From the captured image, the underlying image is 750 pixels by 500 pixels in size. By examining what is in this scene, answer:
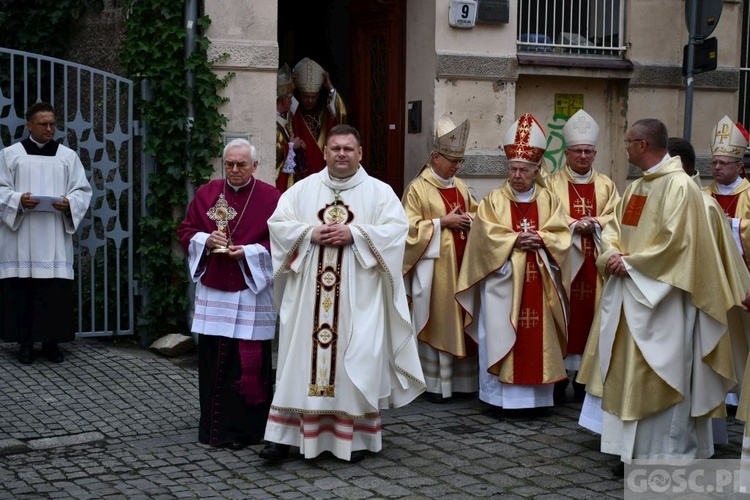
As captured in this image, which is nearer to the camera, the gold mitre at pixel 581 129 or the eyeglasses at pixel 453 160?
the eyeglasses at pixel 453 160

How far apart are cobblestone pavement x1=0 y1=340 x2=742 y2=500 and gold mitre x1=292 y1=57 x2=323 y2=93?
3325mm

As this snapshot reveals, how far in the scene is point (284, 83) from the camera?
10.8m

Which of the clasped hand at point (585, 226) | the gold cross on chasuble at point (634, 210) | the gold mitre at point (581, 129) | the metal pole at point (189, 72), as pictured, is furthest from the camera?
the metal pole at point (189, 72)

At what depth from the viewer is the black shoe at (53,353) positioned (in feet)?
29.9

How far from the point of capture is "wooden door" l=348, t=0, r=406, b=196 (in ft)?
36.7

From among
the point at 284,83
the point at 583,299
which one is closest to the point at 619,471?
the point at 583,299

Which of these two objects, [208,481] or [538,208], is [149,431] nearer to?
[208,481]

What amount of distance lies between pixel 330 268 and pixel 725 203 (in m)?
3.83

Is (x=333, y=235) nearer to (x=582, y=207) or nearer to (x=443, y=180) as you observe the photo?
(x=443, y=180)

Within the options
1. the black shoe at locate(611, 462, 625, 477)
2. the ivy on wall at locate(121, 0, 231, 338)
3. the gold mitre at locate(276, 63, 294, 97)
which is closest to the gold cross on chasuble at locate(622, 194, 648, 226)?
the black shoe at locate(611, 462, 625, 477)

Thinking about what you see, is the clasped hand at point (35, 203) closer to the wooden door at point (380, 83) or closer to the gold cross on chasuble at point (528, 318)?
the wooden door at point (380, 83)

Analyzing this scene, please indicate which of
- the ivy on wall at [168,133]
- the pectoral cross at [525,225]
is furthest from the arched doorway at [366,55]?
the pectoral cross at [525,225]

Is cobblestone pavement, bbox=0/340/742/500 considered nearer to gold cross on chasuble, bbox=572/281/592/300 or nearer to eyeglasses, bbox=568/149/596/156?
gold cross on chasuble, bbox=572/281/592/300

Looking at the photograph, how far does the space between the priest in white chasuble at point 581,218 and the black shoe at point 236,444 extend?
2627mm
